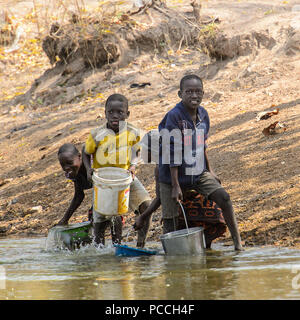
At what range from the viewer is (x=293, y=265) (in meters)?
3.66

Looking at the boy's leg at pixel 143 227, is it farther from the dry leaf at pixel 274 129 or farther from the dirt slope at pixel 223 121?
the dry leaf at pixel 274 129

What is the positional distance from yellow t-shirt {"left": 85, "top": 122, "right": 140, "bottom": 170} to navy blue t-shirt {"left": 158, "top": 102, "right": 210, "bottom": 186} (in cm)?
42

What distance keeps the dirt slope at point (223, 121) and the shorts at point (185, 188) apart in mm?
756

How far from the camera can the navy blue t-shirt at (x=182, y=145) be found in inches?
169

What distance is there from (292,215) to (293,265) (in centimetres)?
134

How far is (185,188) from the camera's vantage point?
4.46 meters

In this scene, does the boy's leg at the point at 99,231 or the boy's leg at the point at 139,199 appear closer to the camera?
the boy's leg at the point at 99,231

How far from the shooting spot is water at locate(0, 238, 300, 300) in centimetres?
312

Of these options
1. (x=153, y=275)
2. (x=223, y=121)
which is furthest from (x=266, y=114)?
(x=153, y=275)

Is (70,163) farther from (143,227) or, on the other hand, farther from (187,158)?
(187,158)

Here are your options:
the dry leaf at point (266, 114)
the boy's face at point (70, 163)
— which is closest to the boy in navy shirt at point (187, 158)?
the boy's face at point (70, 163)

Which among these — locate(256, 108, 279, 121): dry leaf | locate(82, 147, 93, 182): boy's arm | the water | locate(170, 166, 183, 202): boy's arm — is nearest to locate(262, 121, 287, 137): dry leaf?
locate(256, 108, 279, 121): dry leaf

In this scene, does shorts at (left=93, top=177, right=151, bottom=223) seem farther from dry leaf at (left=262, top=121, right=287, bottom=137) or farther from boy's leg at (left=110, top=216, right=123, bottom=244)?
dry leaf at (left=262, top=121, right=287, bottom=137)
